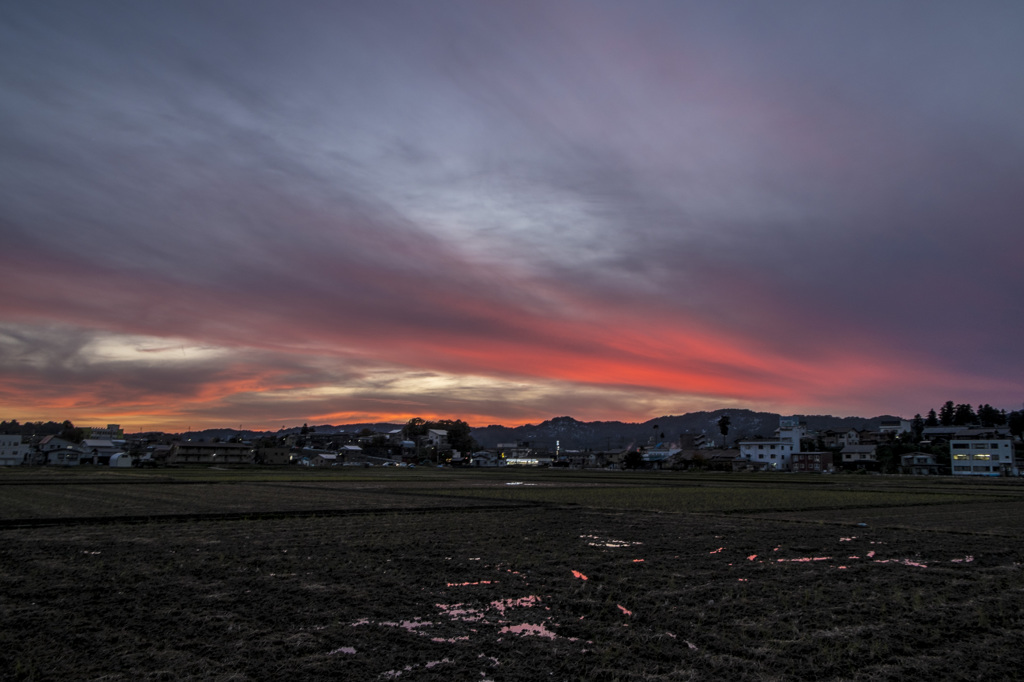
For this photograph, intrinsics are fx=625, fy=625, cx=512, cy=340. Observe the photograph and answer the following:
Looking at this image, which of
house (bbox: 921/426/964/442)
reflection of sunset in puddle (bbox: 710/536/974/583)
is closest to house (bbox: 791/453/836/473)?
house (bbox: 921/426/964/442)

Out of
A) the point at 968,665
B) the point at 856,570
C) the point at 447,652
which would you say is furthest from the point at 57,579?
the point at 856,570

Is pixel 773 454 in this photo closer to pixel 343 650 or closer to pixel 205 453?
pixel 205 453

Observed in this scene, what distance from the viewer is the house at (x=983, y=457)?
113 m

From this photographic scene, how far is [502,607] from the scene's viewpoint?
11.0 m

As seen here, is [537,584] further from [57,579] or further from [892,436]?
[892,436]

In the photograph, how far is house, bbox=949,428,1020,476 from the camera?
112562mm

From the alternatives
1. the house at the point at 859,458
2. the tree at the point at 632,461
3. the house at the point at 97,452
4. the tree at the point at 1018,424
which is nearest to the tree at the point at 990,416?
the tree at the point at 1018,424

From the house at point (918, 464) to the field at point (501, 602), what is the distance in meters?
115

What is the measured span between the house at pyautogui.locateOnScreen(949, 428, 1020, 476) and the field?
4536 inches

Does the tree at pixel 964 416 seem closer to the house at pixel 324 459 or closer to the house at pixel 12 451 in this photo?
the house at pixel 324 459

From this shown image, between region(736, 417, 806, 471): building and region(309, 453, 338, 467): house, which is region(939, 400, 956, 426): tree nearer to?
region(736, 417, 806, 471): building

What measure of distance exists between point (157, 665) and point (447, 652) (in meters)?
3.62

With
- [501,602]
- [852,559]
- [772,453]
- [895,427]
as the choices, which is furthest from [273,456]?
[895,427]

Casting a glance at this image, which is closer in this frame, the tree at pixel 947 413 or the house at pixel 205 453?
the house at pixel 205 453
